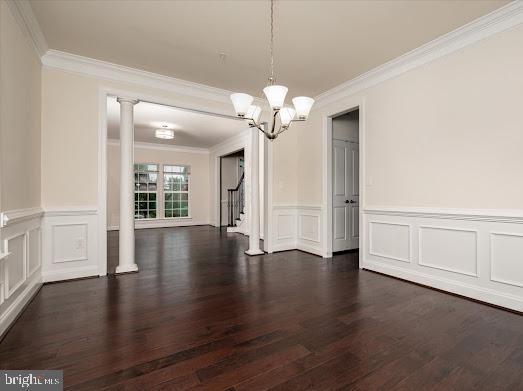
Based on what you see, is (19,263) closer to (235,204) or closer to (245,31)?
(245,31)

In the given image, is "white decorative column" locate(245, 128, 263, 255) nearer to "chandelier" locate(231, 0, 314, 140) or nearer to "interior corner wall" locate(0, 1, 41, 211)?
"chandelier" locate(231, 0, 314, 140)

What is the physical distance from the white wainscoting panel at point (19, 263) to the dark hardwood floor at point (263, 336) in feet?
0.40

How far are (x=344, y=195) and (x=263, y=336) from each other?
3.41 metres

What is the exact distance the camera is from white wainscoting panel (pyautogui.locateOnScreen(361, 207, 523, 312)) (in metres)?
2.48

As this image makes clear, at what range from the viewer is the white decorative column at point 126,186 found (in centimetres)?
364

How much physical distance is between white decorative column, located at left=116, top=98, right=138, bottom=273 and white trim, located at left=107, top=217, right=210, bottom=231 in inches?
199

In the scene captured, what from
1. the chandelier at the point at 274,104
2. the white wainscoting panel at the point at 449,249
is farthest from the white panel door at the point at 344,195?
the chandelier at the point at 274,104

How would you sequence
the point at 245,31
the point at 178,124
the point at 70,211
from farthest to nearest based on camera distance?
1. the point at 178,124
2. the point at 70,211
3. the point at 245,31

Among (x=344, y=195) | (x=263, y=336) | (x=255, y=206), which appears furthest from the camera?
(x=344, y=195)

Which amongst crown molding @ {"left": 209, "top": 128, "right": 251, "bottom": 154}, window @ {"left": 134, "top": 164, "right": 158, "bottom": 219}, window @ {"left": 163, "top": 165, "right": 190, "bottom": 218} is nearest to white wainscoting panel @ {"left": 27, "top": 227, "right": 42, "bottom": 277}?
crown molding @ {"left": 209, "top": 128, "right": 251, "bottom": 154}

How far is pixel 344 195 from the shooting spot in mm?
4875

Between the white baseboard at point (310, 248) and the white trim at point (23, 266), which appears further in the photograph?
the white baseboard at point (310, 248)

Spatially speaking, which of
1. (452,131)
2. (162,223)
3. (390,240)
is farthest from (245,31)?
(162,223)

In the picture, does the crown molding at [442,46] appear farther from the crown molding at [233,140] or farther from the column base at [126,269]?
the column base at [126,269]
